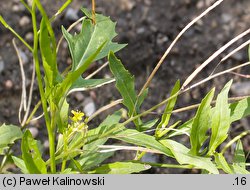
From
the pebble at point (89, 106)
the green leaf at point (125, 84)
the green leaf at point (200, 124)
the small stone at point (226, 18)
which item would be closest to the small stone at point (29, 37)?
the pebble at point (89, 106)

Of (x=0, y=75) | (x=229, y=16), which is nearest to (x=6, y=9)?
(x=0, y=75)

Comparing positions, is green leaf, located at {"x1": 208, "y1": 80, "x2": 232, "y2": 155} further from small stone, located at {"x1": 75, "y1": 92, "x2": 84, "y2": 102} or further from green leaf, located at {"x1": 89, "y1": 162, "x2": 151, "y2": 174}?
small stone, located at {"x1": 75, "y1": 92, "x2": 84, "y2": 102}

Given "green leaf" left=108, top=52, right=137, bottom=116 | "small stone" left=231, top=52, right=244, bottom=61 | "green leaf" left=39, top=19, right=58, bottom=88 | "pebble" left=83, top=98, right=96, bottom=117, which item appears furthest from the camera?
"small stone" left=231, top=52, right=244, bottom=61

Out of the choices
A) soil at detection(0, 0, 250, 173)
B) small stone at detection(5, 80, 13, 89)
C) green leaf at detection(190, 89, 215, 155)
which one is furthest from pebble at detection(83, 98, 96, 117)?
green leaf at detection(190, 89, 215, 155)

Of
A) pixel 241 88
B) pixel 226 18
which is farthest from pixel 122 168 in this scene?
pixel 226 18

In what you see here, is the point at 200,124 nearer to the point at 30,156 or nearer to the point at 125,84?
the point at 125,84
